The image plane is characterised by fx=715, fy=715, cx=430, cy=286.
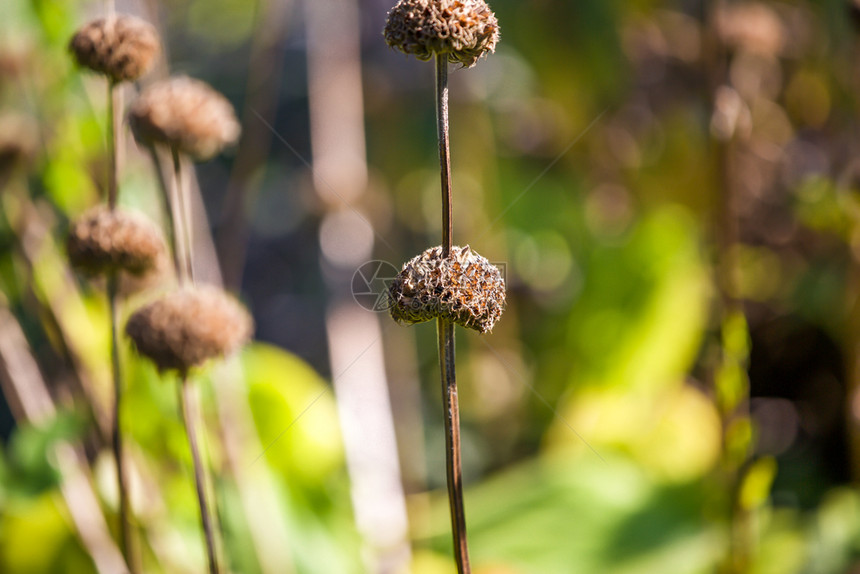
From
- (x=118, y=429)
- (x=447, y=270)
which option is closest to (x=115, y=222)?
(x=118, y=429)

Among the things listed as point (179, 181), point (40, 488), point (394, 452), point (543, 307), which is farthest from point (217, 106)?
point (543, 307)

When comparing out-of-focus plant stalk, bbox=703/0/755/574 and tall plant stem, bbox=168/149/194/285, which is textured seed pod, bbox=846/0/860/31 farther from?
tall plant stem, bbox=168/149/194/285

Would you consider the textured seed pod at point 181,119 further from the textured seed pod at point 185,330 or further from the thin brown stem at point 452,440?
the thin brown stem at point 452,440

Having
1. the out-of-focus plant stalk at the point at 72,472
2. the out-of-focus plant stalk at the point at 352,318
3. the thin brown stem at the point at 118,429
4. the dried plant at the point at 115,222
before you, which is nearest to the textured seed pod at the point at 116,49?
the dried plant at the point at 115,222

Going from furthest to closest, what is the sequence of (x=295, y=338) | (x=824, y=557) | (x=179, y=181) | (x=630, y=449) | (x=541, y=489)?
(x=295, y=338) < (x=630, y=449) < (x=541, y=489) < (x=824, y=557) < (x=179, y=181)

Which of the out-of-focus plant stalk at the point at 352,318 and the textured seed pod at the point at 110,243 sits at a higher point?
the out-of-focus plant stalk at the point at 352,318

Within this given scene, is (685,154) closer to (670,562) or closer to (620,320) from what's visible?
(620,320)

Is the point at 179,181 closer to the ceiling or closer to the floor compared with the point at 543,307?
closer to the floor
